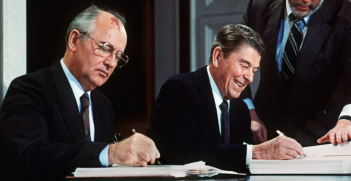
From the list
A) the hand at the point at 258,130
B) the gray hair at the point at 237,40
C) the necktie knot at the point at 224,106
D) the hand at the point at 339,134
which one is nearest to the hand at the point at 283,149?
the hand at the point at 339,134

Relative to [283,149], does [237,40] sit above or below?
above

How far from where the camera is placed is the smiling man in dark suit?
73.3 inches

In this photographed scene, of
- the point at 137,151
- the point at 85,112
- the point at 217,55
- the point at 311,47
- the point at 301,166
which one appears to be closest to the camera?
the point at 137,151

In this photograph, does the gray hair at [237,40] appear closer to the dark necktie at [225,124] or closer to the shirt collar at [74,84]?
the dark necktie at [225,124]

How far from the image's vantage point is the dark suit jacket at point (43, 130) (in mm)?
1485

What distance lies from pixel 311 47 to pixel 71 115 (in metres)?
1.42

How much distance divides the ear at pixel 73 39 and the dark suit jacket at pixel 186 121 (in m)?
0.45

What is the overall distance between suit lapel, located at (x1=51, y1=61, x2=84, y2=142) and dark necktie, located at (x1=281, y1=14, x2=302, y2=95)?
1.29m

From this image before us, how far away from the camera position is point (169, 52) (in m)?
3.46

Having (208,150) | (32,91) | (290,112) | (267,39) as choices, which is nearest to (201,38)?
(267,39)

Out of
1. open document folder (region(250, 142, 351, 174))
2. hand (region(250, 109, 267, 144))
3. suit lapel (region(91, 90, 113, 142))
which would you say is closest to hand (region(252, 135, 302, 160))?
open document folder (region(250, 142, 351, 174))

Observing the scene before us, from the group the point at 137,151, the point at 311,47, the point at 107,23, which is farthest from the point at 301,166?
the point at 311,47

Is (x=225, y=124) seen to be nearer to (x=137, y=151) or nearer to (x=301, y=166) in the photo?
(x=301, y=166)

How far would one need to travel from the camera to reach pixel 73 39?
1952mm
